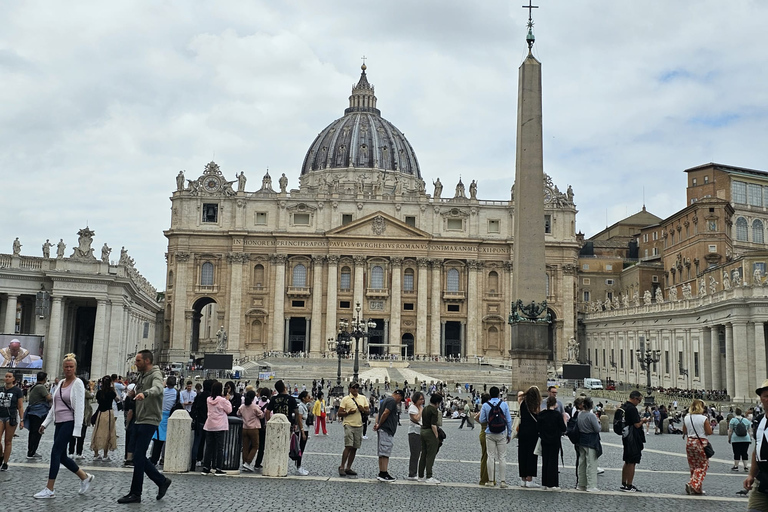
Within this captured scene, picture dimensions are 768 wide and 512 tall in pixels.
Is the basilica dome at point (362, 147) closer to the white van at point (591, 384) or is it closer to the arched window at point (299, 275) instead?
the arched window at point (299, 275)

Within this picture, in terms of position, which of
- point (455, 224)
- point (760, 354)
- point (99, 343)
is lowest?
point (99, 343)

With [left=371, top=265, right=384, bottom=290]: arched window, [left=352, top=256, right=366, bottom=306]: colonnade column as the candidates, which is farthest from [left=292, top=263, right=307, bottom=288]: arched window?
[left=371, top=265, right=384, bottom=290]: arched window

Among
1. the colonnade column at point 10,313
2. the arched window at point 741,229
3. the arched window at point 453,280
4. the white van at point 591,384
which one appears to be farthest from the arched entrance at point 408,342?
the colonnade column at point 10,313

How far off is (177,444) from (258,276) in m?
64.3

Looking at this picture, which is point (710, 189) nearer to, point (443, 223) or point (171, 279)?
point (443, 223)

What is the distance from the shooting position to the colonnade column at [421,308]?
74.6 metres

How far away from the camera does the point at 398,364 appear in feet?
205

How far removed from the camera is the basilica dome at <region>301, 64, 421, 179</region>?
324ft

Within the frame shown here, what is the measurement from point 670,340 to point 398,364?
20.4 meters

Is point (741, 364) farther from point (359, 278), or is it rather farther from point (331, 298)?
point (331, 298)

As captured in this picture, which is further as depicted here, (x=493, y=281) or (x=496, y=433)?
(x=493, y=281)

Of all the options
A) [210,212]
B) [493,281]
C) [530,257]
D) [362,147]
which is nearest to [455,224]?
[493,281]

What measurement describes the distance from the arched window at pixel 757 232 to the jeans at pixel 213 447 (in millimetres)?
59795

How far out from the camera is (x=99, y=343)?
38.6m
